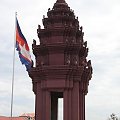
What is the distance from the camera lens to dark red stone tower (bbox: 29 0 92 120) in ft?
100

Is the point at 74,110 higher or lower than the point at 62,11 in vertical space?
lower

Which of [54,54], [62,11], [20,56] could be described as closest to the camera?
[20,56]

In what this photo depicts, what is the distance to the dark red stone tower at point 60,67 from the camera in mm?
30516

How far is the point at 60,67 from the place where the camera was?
3062 centimetres

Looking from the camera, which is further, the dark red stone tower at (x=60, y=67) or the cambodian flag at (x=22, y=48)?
the dark red stone tower at (x=60, y=67)

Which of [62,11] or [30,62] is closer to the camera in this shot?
[30,62]

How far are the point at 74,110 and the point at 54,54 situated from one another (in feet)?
16.4

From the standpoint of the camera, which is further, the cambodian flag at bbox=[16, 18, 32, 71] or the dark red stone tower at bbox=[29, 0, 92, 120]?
the dark red stone tower at bbox=[29, 0, 92, 120]

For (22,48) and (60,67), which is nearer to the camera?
(22,48)

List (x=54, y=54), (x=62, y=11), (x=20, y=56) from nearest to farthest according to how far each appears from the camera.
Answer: (x=20, y=56) < (x=54, y=54) < (x=62, y=11)

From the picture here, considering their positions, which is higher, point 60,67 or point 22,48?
point 22,48

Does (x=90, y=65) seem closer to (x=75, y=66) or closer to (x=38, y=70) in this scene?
(x=75, y=66)

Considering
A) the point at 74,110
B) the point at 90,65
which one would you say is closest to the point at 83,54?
the point at 90,65

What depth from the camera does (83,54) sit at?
3312 cm
